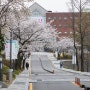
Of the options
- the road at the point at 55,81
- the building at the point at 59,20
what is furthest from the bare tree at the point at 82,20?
the building at the point at 59,20

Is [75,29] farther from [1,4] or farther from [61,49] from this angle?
[61,49]

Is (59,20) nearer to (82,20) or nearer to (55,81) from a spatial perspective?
(82,20)

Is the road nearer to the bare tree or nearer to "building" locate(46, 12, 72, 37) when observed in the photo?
the bare tree

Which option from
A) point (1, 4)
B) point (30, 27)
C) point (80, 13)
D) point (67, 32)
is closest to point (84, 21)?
point (80, 13)

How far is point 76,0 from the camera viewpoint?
66625mm

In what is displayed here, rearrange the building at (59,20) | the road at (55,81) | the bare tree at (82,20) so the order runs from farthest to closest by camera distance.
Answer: the building at (59,20) < the bare tree at (82,20) < the road at (55,81)

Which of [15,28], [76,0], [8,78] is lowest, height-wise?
[8,78]

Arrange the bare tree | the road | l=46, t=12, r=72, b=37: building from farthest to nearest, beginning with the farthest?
l=46, t=12, r=72, b=37: building < the bare tree < the road

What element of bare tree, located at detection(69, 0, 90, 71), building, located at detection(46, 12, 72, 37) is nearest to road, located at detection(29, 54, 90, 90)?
bare tree, located at detection(69, 0, 90, 71)

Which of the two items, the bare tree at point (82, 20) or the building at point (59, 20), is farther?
the building at point (59, 20)

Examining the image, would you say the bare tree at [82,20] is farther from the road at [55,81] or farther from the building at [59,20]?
the building at [59,20]

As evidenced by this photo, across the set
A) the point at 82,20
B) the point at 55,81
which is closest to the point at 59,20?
the point at 82,20

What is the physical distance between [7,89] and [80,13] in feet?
135

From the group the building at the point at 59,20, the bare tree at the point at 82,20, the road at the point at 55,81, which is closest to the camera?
the road at the point at 55,81
